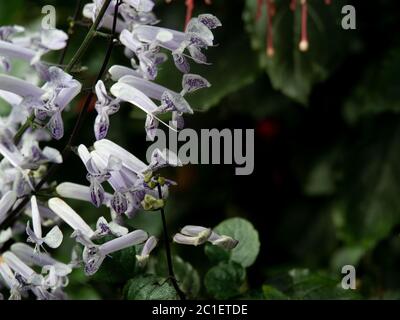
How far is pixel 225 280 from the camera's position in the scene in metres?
0.76

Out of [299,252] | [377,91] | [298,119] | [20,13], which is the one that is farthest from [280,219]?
[20,13]

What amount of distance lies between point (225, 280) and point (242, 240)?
48mm

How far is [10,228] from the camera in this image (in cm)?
75

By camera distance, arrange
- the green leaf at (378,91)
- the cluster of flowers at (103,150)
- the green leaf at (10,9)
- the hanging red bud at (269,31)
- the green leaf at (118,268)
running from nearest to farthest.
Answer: the cluster of flowers at (103,150) < the green leaf at (118,268) < the hanging red bud at (269,31) < the green leaf at (378,91) < the green leaf at (10,9)

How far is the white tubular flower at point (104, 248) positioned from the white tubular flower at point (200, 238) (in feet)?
0.11

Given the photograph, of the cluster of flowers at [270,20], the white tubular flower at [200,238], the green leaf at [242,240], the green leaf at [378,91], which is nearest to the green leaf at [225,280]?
the green leaf at [242,240]

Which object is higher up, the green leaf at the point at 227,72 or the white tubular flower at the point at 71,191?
the white tubular flower at the point at 71,191

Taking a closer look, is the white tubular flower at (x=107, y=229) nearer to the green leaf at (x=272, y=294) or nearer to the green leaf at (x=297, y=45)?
the green leaf at (x=272, y=294)

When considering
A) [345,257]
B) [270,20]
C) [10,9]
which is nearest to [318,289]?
[270,20]

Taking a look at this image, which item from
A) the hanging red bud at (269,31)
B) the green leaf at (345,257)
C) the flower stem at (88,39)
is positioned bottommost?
the green leaf at (345,257)

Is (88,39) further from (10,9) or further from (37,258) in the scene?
(10,9)

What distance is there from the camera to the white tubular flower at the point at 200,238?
0.62m

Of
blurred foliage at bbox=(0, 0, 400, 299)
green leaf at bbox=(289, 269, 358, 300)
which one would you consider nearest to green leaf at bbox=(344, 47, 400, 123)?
blurred foliage at bbox=(0, 0, 400, 299)
